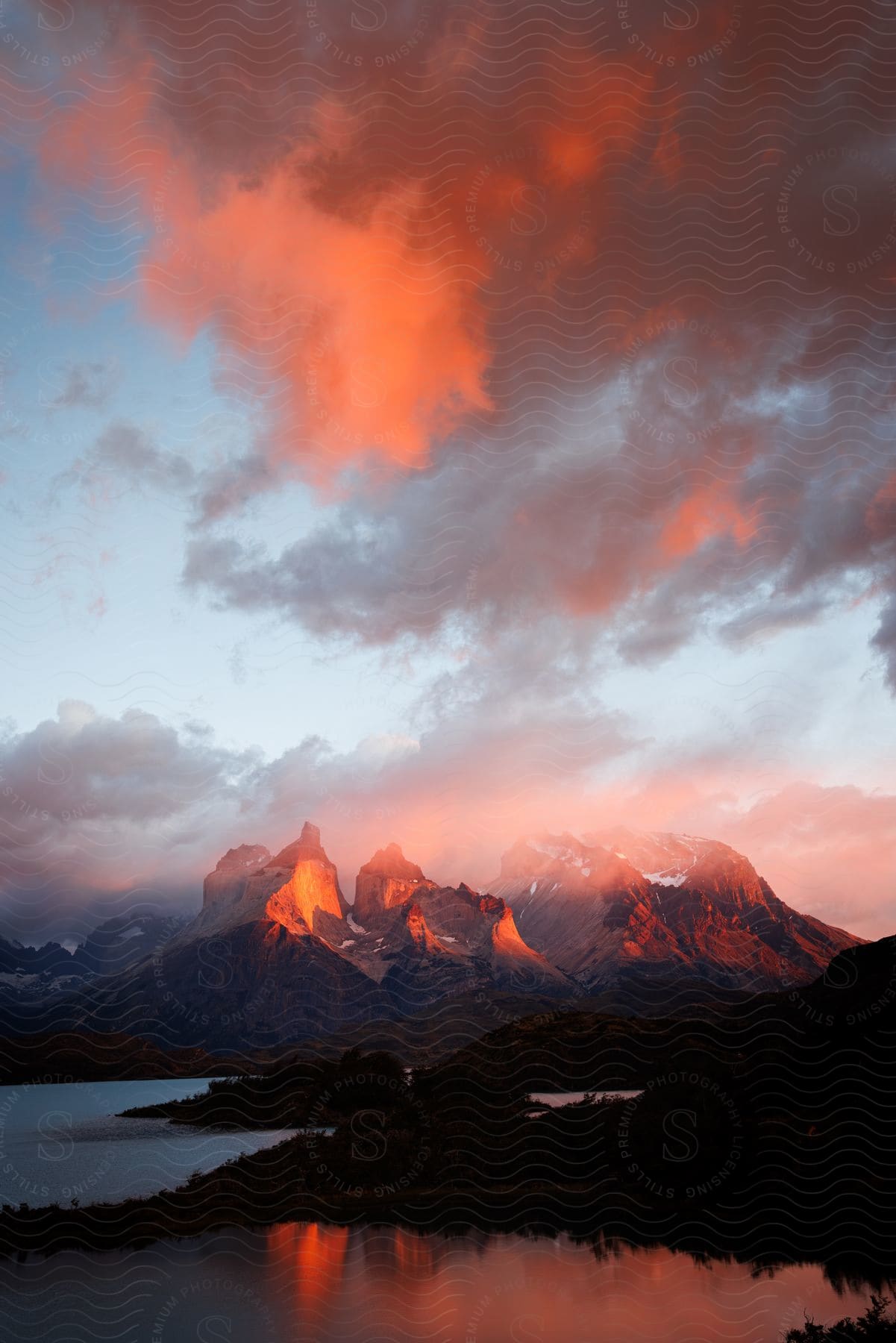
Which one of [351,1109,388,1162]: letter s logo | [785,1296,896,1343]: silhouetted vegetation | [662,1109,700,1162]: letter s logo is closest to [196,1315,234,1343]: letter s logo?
[785,1296,896,1343]: silhouetted vegetation

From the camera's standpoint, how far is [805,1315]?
1336 inches

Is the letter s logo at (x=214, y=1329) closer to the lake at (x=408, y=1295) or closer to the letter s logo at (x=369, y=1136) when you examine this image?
the lake at (x=408, y=1295)

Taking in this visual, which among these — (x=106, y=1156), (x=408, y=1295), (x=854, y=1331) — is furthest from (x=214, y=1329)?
(x=106, y=1156)

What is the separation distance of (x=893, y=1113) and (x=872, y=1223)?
18.6 ft

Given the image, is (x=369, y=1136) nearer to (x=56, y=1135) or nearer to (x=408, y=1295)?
(x=408, y=1295)

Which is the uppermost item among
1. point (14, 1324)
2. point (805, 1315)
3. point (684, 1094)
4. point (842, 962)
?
point (842, 962)

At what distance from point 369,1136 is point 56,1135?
338 ft

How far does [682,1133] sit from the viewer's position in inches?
1975

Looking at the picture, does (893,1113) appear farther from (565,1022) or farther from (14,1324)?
(565,1022)

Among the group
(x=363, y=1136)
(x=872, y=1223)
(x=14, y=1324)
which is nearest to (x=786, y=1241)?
(x=872, y=1223)

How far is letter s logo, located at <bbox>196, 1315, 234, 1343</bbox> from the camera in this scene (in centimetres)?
3419

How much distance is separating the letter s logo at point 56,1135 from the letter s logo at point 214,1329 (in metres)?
80.4

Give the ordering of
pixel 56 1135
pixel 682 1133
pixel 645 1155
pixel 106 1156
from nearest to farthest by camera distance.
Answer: pixel 682 1133 < pixel 645 1155 < pixel 106 1156 < pixel 56 1135

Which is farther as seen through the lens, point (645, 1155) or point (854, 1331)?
point (645, 1155)
